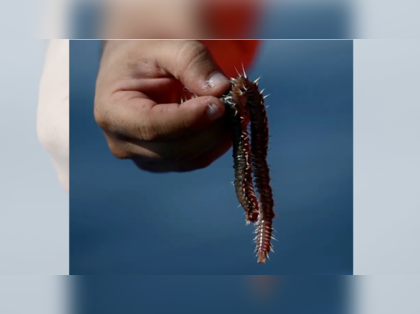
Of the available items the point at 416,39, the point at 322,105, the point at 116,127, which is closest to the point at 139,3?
the point at 116,127

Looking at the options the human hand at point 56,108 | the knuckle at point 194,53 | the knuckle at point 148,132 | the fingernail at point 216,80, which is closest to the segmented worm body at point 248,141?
the fingernail at point 216,80

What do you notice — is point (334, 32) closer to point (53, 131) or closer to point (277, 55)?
point (277, 55)

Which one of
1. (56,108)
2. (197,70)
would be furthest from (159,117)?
(56,108)

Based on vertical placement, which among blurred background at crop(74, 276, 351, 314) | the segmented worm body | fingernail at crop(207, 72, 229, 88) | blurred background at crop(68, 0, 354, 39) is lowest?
blurred background at crop(74, 276, 351, 314)

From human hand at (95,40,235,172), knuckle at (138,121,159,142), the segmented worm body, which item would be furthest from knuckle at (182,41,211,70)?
knuckle at (138,121,159,142)

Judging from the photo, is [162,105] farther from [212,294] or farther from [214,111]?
[212,294]

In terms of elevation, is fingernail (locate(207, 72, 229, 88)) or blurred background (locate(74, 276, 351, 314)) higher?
fingernail (locate(207, 72, 229, 88))

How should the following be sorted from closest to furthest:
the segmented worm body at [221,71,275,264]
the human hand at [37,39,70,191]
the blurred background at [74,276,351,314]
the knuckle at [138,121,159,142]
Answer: the segmented worm body at [221,71,275,264] < the knuckle at [138,121,159,142] < the blurred background at [74,276,351,314] < the human hand at [37,39,70,191]

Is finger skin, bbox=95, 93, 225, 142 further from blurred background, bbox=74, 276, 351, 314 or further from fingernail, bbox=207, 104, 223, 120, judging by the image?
blurred background, bbox=74, 276, 351, 314
